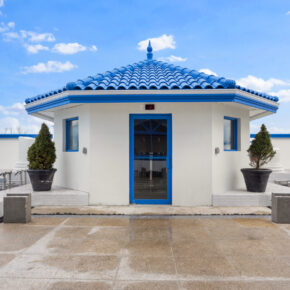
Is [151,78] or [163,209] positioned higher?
[151,78]

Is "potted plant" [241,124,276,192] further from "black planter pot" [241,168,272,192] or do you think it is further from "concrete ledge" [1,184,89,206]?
"concrete ledge" [1,184,89,206]

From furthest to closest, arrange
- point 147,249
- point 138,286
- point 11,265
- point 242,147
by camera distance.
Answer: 1. point 242,147
2. point 147,249
3. point 11,265
4. point 138,286

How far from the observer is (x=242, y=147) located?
916 centimetres

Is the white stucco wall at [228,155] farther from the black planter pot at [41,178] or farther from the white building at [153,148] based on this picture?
the black planter pot at [41,178]

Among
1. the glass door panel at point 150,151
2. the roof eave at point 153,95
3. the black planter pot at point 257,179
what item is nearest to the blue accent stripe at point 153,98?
the roof eave at point 153,95

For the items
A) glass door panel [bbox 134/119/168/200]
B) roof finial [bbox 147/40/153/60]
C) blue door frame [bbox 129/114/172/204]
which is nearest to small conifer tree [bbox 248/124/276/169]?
blue door frame [bbox 129/114/172/204]

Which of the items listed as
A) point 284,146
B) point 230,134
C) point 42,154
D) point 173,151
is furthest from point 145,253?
point 284,146

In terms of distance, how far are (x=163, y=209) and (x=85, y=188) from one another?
7.66 feet

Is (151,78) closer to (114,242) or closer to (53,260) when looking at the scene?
(114,242)

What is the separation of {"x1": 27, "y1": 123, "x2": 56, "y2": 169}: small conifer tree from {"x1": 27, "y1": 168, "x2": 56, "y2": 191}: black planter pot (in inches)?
6.5

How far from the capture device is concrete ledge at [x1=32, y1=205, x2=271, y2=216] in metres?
6.94

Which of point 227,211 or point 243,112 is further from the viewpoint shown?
point 243,112

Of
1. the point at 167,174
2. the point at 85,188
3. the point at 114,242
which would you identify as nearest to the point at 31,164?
the point at 85,188

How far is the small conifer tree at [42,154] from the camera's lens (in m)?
8.23
